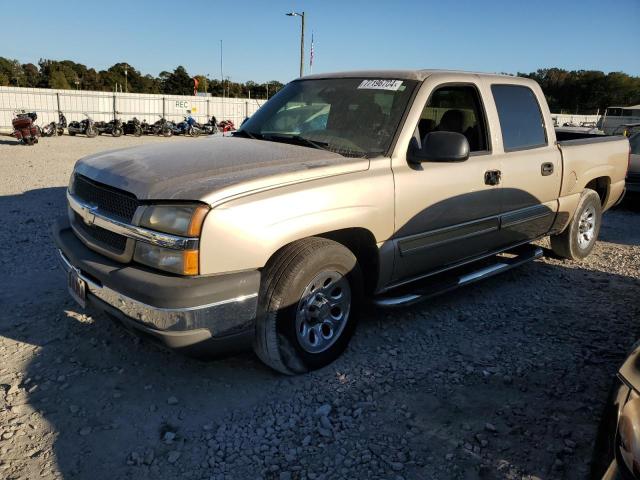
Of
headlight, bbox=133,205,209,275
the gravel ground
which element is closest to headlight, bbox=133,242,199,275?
headlight, bbox=133,205,209,275

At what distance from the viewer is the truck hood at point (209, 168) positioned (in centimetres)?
276

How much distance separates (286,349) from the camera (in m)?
3.14

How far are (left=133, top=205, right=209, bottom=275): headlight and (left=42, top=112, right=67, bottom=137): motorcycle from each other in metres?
22.8

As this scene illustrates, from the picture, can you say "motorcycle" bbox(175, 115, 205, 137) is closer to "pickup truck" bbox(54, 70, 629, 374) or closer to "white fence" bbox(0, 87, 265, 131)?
"white fence" bbox(0, 87, 265, 131)

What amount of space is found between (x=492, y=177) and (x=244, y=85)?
86484 mm

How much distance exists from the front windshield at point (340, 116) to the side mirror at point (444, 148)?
264 mm

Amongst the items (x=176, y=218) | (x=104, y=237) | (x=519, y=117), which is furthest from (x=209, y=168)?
(x=519, y=117)

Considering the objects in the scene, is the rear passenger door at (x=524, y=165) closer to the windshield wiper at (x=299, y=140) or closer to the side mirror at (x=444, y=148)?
the side mirror at (x=444, y=148)

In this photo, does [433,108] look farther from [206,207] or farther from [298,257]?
[206,207]

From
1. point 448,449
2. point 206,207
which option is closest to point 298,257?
point 206,207

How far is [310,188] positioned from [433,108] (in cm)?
161

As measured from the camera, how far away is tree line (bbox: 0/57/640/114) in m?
73.6

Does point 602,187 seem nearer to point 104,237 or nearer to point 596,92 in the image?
point 104,237

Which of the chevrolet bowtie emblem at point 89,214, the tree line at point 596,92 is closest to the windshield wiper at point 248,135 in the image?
the chevrolet bowtie emblem at point 89,214
